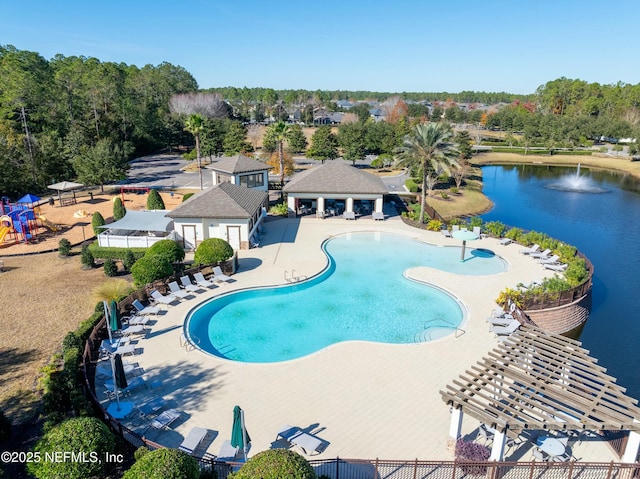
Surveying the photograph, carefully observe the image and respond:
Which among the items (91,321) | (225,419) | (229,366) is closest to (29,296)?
(91,321)

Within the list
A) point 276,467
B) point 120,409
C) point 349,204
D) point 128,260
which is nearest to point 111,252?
point 128,260

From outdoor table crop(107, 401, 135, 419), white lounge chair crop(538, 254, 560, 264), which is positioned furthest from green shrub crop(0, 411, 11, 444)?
white lounge chair crop(538, 254, 560, 264)

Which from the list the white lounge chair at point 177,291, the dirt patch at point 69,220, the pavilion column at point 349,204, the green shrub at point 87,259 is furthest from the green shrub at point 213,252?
the pavilion column at point 349,204

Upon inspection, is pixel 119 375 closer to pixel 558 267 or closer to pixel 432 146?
pixel 558 267

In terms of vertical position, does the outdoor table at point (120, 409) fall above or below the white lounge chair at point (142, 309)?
below

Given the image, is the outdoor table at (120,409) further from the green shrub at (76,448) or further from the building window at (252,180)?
the building window at (252,180)

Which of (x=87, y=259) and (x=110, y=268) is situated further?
(x=87, y=259)
